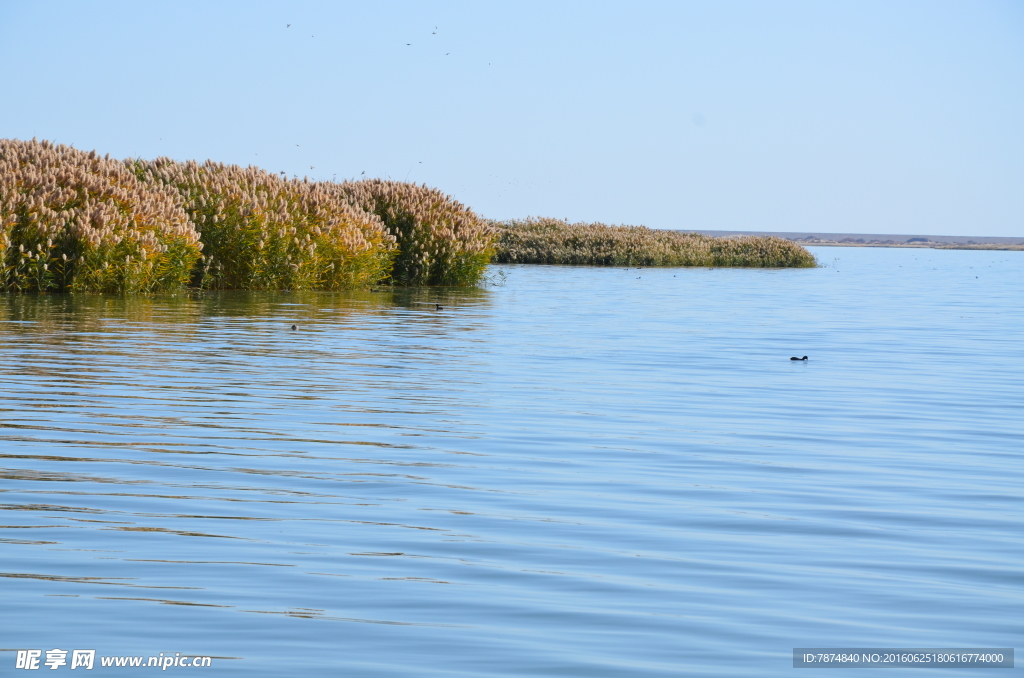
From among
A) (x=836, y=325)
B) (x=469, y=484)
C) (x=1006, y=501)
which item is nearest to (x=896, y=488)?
(x=1006, y=501)

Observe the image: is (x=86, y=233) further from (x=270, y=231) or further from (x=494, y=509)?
(x=494, y=509)

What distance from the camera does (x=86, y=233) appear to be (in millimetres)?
21359

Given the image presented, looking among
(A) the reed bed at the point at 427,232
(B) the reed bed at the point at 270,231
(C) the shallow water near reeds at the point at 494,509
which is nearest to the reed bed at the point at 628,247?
(A) the reed bed at the point at 427,232

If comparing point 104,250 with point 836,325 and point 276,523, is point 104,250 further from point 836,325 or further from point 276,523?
point 276,523

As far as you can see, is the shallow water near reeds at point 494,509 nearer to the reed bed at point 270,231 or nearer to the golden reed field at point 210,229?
the golden reed field at point 210,229

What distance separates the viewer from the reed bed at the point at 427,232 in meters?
30.9

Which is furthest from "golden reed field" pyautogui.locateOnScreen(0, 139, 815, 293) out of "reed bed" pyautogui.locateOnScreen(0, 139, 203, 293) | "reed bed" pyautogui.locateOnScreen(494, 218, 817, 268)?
"reed bed" pyautogui.locateOnScreen(494, 218, 817, 268)

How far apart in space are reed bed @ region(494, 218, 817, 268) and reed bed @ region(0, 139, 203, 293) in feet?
103

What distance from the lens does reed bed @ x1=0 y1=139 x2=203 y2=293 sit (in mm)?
21250

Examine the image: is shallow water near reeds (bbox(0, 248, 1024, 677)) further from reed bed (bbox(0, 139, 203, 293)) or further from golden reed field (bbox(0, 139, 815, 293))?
golden reed field (bbox(0, 139, 815, 293))

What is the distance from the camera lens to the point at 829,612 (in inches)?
191

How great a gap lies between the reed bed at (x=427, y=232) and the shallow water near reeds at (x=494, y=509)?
1629 centimetres

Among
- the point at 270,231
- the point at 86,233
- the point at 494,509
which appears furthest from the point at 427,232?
the point at 494,509

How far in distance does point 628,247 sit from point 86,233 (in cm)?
3933
